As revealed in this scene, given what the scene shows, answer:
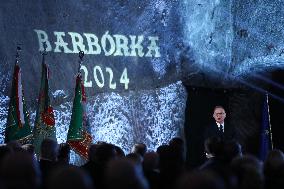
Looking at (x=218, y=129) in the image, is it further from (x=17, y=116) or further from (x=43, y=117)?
(x=17, y=116)

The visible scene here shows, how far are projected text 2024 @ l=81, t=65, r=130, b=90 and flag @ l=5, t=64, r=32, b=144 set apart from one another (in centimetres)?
128

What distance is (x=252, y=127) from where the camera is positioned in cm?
900

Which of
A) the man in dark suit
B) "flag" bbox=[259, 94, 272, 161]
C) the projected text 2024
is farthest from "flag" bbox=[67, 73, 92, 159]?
"flag" bbox=[259, 94, 272, 161]

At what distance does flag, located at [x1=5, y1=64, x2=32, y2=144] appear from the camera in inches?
265

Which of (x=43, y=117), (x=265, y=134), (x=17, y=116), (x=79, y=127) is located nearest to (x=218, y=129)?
(x=265, y=134)

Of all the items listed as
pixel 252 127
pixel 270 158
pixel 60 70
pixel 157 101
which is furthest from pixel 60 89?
pixel 270 158

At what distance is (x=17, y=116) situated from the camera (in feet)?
22.3

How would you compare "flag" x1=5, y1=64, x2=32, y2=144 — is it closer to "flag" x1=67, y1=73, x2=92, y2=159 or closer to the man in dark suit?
"flag" x1=67, y1=73, x2=92, y2=159

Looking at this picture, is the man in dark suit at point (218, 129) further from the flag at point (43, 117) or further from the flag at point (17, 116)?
the flag at point (17, 116)

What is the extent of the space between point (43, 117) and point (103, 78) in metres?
1.45

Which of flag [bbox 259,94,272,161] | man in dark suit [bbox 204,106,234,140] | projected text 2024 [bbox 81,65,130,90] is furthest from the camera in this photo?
flag [bbox 259,94,272,161]

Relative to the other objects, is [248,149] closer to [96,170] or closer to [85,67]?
[85,67]

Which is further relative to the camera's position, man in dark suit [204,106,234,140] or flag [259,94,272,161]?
flag [259,94,272,161]

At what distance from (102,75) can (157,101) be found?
0.93m
